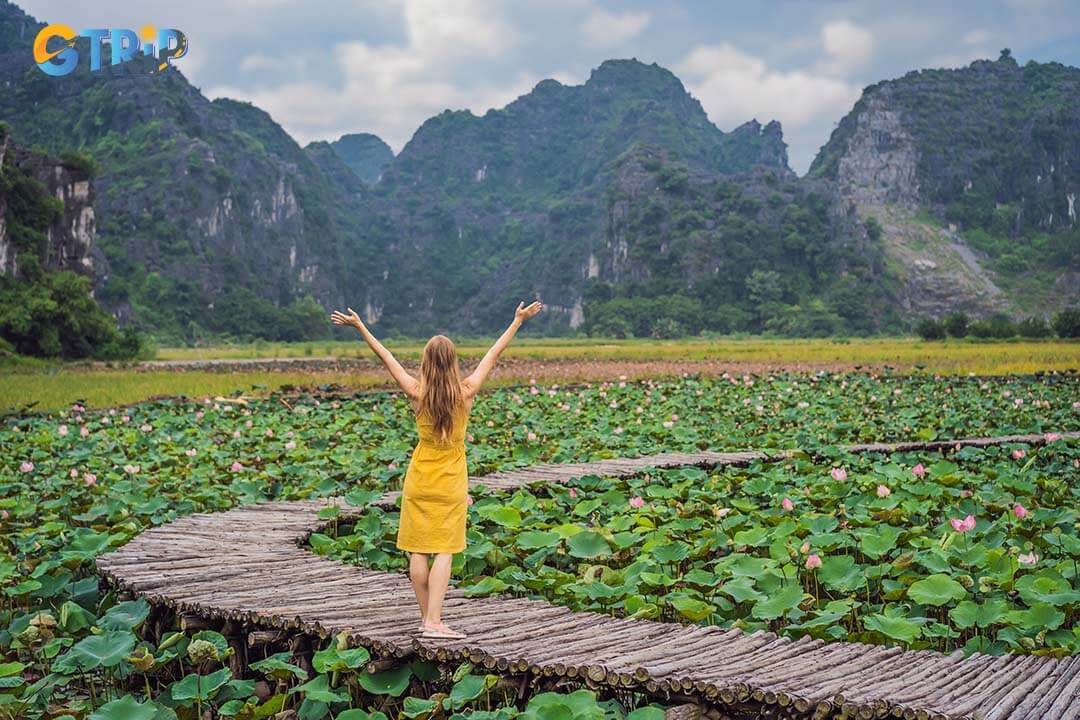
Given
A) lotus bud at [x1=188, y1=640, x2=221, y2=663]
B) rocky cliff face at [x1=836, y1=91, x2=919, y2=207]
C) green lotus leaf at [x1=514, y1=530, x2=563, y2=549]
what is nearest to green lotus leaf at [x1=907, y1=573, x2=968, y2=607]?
green lotus leaf at [x1=514, y1=530, x2=563, y2=549]

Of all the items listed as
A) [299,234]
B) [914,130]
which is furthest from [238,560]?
[914,130]

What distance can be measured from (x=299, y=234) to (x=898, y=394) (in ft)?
268

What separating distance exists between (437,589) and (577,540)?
2.86 ft

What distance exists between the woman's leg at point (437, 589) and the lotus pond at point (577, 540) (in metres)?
0.15

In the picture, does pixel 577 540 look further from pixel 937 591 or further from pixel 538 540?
pixel 937 591

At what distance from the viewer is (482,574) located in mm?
3844

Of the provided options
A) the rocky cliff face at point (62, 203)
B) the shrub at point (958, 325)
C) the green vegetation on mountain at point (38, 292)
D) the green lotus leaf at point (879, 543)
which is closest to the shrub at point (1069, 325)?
the shrub at point (958, 325)

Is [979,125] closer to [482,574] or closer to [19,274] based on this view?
[19,274]

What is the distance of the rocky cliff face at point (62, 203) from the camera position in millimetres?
28547

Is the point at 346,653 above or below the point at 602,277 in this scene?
below

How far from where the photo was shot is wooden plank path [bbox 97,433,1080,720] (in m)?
2.18

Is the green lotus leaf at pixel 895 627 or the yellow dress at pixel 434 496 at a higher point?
the yellow dress at pixel 434 496

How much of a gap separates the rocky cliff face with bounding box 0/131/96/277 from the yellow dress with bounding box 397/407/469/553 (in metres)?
28.2

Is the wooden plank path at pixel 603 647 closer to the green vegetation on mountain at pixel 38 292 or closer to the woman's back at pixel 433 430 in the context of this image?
the woman's back at pixel 433 430
